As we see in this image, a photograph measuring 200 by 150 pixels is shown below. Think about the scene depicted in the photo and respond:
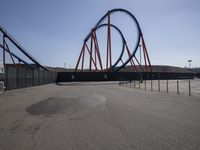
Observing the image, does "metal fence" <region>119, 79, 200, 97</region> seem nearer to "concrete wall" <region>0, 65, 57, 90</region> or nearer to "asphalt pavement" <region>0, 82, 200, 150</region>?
"asphalt pavement" <region>0, 82, 200, 150</region>

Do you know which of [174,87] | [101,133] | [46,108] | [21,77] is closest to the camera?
[101,133]

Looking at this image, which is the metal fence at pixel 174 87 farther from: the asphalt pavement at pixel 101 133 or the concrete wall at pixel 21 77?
the concrete wall at pixel 21 77

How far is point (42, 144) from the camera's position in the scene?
12.5 feet

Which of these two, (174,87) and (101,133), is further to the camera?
(174,87)

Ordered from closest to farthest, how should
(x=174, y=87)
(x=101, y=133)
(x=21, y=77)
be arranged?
(x=101, y=133)
(x=174, y=87)
(x=21, y=77)

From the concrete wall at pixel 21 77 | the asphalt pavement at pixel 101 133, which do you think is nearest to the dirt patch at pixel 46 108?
the asphalt pavement at pixel 101 133

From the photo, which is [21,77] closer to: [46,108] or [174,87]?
[46,108]

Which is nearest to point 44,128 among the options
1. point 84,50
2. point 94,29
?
point 94,29

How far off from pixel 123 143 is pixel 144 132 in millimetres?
945

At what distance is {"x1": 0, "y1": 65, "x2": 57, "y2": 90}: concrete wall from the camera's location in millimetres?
18998

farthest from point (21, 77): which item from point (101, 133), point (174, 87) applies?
point (101, 133)

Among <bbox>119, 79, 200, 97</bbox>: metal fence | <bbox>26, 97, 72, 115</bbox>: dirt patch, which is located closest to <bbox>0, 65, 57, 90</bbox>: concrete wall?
<bbox>26, 97, 72, 115</bbox>: dirt patch

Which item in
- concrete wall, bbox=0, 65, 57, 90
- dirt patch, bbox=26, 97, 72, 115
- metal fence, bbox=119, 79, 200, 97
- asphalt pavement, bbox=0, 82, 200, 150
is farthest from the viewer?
concrete wall, bbox=0, 65, 57, 90

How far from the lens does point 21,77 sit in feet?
72.6
